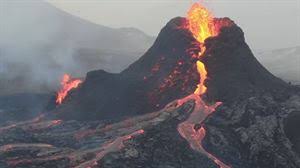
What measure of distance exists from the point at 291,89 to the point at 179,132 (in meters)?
32.1

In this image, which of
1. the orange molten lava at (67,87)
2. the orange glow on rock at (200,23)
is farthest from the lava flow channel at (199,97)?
the orange molten lava at (67,87)

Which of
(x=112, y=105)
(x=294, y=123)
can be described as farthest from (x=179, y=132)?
(x=112, y=105)

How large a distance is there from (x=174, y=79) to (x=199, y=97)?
879 centimetres

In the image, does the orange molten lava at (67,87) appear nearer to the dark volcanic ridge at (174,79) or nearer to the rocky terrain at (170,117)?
the rocky terrain at (170,117)

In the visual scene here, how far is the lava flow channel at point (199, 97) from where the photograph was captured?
318 ft

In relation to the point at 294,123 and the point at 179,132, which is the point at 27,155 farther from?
the point at 294,123

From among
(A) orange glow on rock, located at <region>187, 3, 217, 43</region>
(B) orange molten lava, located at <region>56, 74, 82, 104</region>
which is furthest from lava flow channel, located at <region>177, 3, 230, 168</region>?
(B) orange molten lava, located at <region>56, 74, 82, 104</region>

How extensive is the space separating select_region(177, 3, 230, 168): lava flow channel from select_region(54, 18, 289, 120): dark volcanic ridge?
135cm

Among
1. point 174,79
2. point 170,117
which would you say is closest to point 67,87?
point 174,79

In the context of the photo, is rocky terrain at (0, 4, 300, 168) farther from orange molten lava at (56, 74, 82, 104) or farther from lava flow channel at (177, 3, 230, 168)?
orange molten lava at (56, 74, 82, 104)

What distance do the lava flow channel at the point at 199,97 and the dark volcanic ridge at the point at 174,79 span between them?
135 cm

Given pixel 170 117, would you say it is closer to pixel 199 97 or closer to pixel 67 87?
pixel 199 97

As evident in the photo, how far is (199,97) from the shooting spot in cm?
11194

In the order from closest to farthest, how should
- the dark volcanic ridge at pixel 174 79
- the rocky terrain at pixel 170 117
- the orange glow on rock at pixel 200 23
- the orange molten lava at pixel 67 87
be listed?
the rocky terrain at pixel 170 117 → the dark volcanic ridge at pixel 174 79 → the orange glow on rock at pixel 200 23 → the orange molten lava at pixel 67 87
